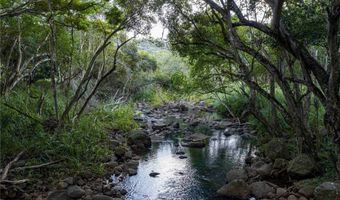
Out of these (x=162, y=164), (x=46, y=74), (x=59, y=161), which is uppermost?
(x=46, y=74)

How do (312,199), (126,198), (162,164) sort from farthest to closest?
(162,164) < (126,198) < (312,199)

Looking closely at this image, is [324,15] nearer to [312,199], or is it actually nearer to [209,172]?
[312,199]

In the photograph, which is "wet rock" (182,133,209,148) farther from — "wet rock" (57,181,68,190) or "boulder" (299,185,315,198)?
"wet rock" (57,181,68,190)

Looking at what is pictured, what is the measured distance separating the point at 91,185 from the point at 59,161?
0.93 m

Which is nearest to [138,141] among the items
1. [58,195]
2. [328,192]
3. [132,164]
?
[132,164]

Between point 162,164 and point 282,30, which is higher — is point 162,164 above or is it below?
below

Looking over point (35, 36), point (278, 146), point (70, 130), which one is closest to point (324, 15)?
point (278, 146)

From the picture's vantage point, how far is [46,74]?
17.4 meters

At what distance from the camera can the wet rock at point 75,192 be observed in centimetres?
720

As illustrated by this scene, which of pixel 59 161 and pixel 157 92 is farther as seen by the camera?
pixel 157 92

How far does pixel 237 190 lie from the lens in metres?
7.57

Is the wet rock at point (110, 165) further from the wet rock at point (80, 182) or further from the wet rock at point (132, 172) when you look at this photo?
the wet rock at point (80, 182)

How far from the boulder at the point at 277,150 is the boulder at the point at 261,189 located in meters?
2.01

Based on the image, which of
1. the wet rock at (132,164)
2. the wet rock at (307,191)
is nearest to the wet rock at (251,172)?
the wet rock at (307,191)
